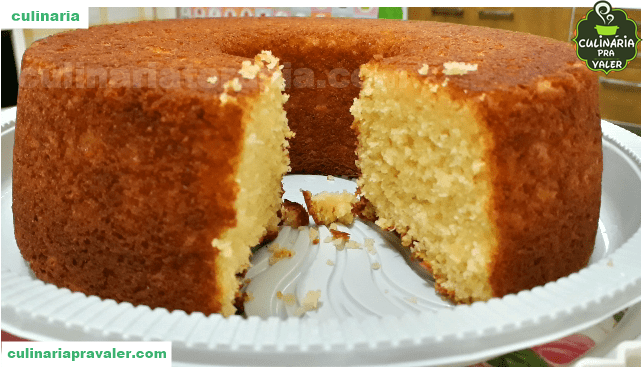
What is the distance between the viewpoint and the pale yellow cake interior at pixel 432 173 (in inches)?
52.0

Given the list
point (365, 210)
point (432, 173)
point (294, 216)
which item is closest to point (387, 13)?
point (365, 210)

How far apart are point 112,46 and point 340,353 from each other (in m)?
1.32

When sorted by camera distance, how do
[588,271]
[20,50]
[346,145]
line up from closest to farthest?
[588,271], [346,145], [20,50]

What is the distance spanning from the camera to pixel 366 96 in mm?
1730

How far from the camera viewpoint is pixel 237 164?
123cm

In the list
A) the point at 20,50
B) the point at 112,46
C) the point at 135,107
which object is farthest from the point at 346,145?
the point at 20,50

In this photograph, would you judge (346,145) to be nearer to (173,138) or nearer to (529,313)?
(173,138)

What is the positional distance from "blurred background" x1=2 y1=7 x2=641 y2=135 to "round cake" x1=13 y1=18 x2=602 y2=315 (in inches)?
73.7

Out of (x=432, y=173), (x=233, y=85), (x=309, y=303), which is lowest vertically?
(x=309, y=303)

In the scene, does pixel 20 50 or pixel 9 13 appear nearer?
pixel 9 13

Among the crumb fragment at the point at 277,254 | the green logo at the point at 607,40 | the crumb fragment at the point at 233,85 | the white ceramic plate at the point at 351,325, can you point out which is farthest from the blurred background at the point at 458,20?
the white ceramic plate at the point at 351,325

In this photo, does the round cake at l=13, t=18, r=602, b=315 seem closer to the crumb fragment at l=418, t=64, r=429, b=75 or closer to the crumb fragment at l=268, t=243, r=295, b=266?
Answer: the crumb fragment at l=418, t=64, r=429, b=75

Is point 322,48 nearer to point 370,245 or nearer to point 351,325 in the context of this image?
point 370,245

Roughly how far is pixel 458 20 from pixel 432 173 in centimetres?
285
